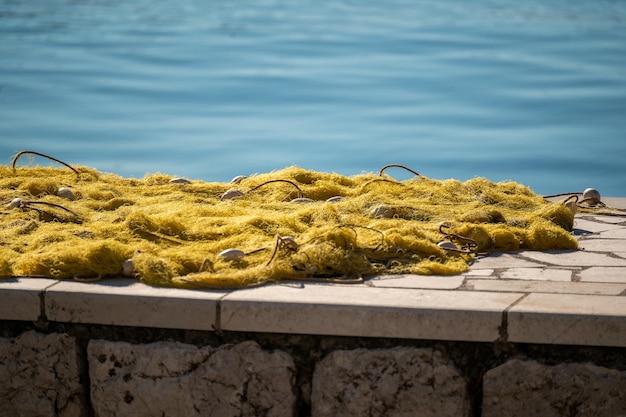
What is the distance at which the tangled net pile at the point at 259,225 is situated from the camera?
3748mm

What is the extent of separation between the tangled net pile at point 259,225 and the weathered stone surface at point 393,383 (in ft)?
1.37

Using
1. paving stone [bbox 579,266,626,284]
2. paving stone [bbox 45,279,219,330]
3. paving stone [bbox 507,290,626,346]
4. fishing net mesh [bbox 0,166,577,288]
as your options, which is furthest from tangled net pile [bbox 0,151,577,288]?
paving stone [bbox 507,290,626,346]

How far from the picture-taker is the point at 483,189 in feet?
17.7

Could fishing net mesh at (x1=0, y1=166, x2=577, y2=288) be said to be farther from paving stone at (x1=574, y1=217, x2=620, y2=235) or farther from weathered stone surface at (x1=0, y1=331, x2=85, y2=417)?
weathered stone surface at (x1=0, y1=331, x2=85, y2=417)

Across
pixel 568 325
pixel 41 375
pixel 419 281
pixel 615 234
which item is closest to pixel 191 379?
pixel 41 375

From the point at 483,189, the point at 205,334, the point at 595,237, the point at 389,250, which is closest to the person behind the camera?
the point at 205,334

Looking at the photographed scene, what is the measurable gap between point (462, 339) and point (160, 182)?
2.91m

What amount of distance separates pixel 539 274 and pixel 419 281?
513 millimetres

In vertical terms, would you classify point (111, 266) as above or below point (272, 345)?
above

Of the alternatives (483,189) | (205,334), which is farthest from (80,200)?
(483,189)

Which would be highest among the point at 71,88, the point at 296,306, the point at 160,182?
the point at 71,88

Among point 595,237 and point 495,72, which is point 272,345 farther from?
point 495,72

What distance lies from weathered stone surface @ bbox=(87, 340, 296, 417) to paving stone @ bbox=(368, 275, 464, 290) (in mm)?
494

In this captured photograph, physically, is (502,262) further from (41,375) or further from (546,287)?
(41,375)
